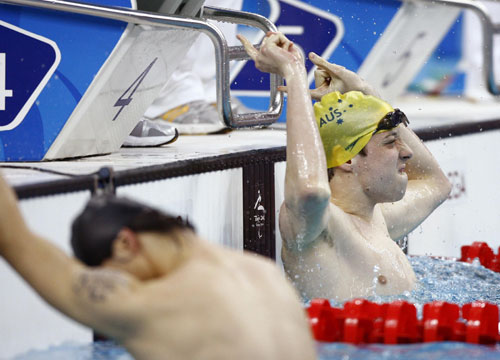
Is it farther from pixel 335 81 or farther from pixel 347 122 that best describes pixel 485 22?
pixel 347 122

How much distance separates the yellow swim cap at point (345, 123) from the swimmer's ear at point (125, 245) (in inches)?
52.7

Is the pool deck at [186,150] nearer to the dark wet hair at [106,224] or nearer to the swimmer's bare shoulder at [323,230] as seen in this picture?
the swimmer's bare shoulder at [323,230]

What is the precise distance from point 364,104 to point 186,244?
139 centimetres

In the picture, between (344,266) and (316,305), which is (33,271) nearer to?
(316,305)

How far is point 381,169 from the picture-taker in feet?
9.12

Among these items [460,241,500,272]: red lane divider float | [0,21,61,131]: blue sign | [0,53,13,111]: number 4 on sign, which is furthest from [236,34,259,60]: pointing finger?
[460,241,500,272]: red lane divider float

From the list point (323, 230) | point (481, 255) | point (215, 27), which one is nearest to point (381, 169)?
point (323, 230)

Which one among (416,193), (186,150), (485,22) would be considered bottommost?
(416,193)

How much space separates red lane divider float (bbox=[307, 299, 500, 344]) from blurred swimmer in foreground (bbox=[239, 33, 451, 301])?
0.67 ft

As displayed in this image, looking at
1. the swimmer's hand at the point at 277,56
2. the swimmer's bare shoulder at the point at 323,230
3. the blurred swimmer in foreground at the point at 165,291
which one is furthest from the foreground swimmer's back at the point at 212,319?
the swimmer's hand at the point at 277,56

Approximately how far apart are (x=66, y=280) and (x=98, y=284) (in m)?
0.09

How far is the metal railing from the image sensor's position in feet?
8.18

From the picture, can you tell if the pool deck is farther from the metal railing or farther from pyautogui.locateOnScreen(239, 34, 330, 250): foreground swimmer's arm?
pyautogui.locateOnScreen(239, 34, 330, 250): foreground swimmer's arm

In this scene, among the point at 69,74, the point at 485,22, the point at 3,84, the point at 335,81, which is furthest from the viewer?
the point at 485,22
